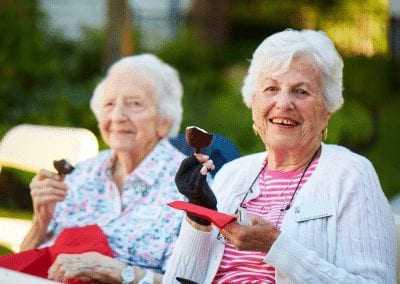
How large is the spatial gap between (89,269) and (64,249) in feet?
0.75

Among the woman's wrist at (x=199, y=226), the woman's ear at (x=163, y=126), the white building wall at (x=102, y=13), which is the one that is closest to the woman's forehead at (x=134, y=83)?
the woman's ear at (x=163, y=126)

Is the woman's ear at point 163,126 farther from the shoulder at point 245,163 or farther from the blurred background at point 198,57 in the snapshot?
the blurred background at point 198,57

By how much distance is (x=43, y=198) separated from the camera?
12.0 ft

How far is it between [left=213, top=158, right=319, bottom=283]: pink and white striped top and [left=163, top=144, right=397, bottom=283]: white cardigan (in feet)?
0.15

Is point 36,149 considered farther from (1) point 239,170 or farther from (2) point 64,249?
(1) point 239,170

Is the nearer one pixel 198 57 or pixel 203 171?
pixel 203 171

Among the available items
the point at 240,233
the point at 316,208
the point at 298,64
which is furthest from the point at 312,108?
the point at 240,233

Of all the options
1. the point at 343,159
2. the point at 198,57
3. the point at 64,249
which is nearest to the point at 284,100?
the point at 343,159

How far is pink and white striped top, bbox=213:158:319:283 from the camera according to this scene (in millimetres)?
2912

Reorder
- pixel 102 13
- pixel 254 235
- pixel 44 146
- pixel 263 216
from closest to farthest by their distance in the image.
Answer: pixel 254 235
pixel 263 216
pixel 44 146
pixel 102 13

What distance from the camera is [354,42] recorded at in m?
12.5

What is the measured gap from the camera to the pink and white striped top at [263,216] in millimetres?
2912

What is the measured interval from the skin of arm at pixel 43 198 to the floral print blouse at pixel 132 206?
6cm

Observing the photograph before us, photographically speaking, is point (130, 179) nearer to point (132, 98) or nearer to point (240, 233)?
point (132, 98)
